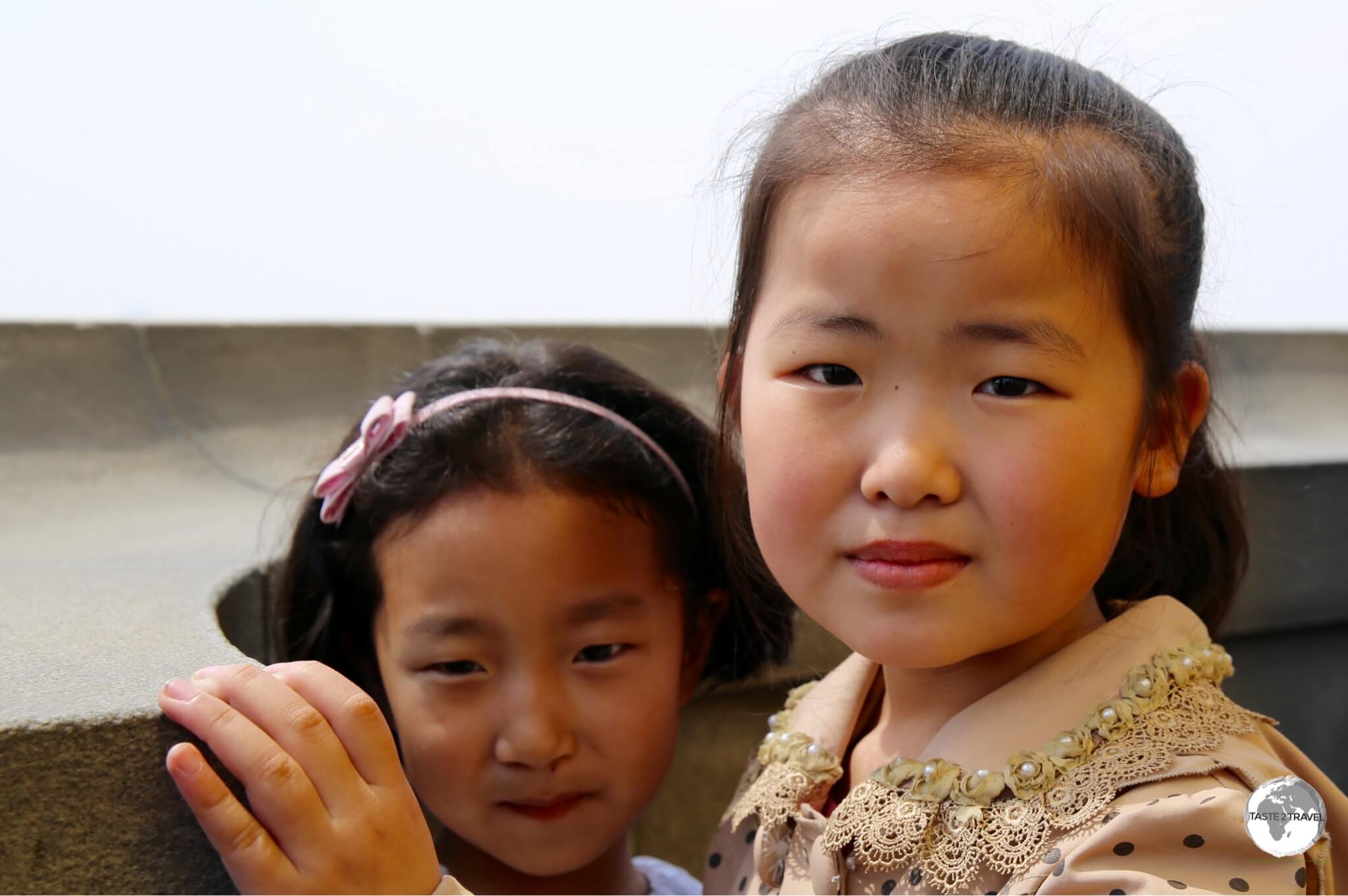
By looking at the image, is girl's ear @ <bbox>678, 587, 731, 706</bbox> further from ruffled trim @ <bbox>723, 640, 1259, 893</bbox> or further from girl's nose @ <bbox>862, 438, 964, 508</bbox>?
girl's nose @ <bbox>862, 438, 964, 508</bbox>

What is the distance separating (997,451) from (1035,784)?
276 millimetres

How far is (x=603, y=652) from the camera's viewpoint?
142 cm

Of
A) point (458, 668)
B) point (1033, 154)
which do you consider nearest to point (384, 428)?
point (458, 668)

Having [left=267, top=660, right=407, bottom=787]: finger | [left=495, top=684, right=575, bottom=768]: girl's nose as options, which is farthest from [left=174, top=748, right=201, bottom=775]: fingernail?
[left=495, top=684, right=575, bottom=768]: girl's nose

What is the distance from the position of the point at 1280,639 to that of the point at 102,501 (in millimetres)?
2158

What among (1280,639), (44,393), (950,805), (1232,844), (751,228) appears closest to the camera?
(1232,844)

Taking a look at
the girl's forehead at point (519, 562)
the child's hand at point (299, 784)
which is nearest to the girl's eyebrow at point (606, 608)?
the girl's forehead at point (519, 562)

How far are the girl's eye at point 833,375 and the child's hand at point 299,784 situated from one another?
46cm

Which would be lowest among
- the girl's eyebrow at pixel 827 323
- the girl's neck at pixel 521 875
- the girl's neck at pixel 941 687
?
the girl's neck at pixel 521 875

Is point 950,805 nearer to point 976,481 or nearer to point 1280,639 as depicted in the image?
point 976,481

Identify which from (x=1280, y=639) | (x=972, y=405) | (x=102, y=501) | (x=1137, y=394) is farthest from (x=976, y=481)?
(x=102, y=501)

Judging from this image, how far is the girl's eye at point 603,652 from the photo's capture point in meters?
1.40

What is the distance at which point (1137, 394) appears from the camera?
1.05m

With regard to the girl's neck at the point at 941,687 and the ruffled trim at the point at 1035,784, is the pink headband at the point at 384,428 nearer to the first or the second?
the girl's neck at the point at 941,687
